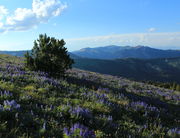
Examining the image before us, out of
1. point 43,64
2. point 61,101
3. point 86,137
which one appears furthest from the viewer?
point 43,64

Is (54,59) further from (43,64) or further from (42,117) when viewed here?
(42,117)

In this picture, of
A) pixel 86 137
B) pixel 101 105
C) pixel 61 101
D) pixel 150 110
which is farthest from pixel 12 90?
pixel 150 110

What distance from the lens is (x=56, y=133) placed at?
471 centimetres

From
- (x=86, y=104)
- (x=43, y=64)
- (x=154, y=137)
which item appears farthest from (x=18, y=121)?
(x=43, y=64)

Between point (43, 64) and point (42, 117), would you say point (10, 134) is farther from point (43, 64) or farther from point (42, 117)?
point (43, 64)

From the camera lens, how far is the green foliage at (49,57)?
1534 cm

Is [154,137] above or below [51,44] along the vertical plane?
below

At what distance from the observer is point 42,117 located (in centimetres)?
550

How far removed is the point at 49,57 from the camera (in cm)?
1566

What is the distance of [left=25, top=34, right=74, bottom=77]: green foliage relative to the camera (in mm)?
15344

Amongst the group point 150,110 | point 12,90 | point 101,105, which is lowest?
point 150,110

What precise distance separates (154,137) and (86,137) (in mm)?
2191

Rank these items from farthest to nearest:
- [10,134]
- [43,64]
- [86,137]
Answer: [43,64] < [86,137] < [10,134]

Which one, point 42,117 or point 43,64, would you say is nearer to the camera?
point 42,117
